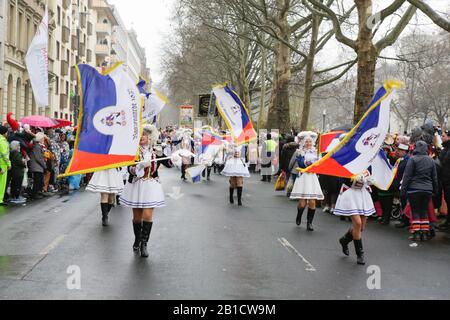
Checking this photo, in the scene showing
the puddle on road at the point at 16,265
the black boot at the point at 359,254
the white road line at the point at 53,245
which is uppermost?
the black boot at the point at 359,254

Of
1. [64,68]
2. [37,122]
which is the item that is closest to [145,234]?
[37,122]

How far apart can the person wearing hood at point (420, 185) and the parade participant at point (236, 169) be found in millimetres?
4997

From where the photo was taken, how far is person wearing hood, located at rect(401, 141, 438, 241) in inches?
446

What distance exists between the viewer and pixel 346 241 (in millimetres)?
9336

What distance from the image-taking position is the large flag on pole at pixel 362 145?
864cm

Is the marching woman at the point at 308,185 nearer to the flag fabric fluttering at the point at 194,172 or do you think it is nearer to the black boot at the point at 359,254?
the black boot at the point at 359,254

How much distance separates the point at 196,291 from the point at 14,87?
31.3 meters

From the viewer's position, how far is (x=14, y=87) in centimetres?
3531

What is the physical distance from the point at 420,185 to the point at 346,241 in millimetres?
2759

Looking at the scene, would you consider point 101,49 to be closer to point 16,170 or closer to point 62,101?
point 62,101

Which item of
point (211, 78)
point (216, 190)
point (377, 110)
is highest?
point (211, 78)

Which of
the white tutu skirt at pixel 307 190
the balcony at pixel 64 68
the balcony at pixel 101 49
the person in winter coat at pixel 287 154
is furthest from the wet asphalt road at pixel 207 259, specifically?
the balcony at pixel 101 49
